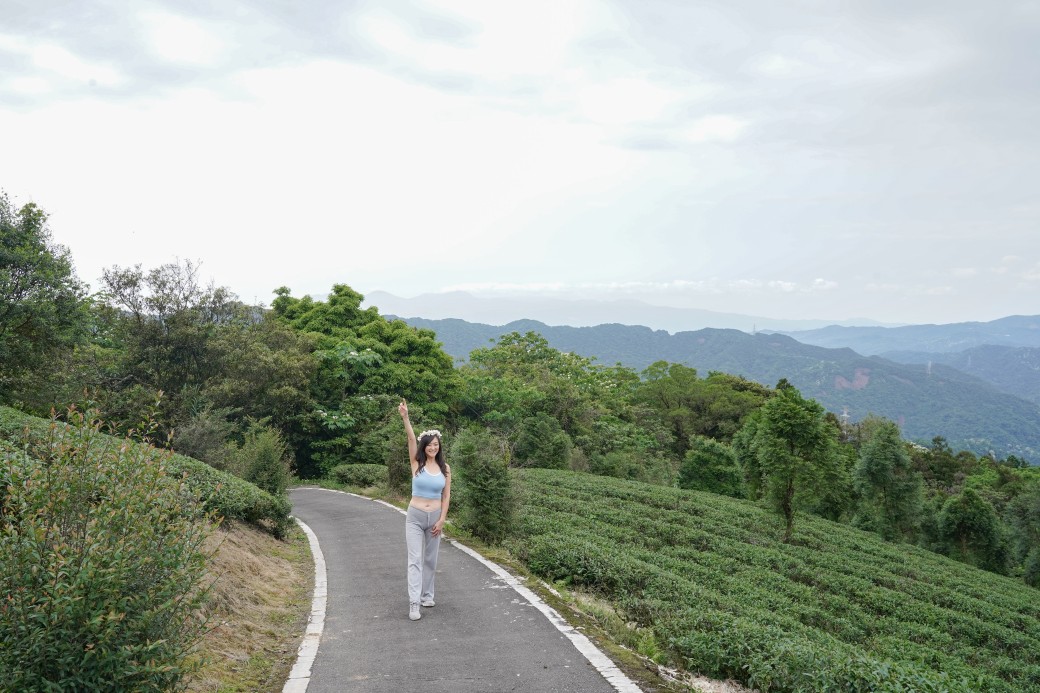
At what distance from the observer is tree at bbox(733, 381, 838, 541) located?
83.9 feet

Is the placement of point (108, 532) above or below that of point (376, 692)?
above

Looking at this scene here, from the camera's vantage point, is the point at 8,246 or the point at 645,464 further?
the point at 645,464

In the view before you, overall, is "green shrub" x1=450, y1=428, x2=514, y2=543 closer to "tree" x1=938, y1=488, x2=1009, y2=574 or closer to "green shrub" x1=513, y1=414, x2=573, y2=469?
"green shrub" x1=513, y1=414, x2=573, y2=469

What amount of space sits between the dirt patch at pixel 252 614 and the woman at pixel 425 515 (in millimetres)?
1322

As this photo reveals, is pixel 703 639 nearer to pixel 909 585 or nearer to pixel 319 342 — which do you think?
pixel 909 585

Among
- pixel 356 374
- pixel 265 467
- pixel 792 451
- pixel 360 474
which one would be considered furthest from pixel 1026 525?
pixel 265 467

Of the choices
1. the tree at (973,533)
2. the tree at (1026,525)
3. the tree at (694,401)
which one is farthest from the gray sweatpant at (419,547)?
the tree at (694,401)

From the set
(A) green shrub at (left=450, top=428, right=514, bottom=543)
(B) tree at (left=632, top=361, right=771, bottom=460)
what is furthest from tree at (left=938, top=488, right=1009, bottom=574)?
(A) green shrub at (left=450, top=428, right=514, bottom=543)

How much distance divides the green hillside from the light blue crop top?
9.11ft

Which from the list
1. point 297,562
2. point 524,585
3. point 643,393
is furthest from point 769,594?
point 643,393

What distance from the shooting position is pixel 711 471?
161ft

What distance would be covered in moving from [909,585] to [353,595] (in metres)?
19.9

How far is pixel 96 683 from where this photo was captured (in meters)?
3.54

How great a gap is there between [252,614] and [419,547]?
6.64ft
